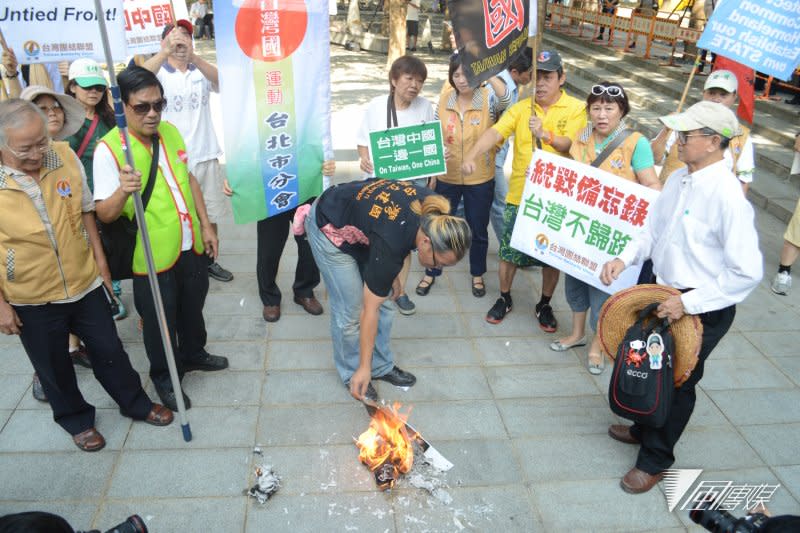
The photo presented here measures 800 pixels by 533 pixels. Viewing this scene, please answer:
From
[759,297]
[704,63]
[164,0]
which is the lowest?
[759,297]

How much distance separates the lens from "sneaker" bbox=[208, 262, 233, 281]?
17.7ft

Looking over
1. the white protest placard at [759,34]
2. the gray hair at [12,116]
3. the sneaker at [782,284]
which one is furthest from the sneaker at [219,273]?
the sneaker at [782,284]

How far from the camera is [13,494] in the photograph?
3.15m

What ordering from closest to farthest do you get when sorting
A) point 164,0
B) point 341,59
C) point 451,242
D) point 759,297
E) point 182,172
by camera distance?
point 451,242
point 182,172
point 164,0
point 759,297
point 341,59

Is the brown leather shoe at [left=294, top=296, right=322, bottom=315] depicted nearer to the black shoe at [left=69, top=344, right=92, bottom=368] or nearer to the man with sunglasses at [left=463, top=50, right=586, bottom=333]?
the man with sunglasses at [left=463, top=50, right=586, bottom=333]

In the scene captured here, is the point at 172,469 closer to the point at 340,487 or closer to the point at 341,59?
the point at 340,487

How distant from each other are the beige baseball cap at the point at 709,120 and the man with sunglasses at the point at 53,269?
9.84 ft

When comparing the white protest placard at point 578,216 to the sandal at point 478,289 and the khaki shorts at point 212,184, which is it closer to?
the sandal at point 478,289

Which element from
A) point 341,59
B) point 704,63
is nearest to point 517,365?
point 704,63

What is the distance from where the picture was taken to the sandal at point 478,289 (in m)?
5.31

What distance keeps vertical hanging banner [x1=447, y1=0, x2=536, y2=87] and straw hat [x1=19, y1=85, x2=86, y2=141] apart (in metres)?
2.35

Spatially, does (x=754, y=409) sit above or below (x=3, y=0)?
below

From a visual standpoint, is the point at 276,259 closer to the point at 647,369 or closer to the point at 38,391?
the point at 38,391

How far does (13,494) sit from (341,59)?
16178 mm
